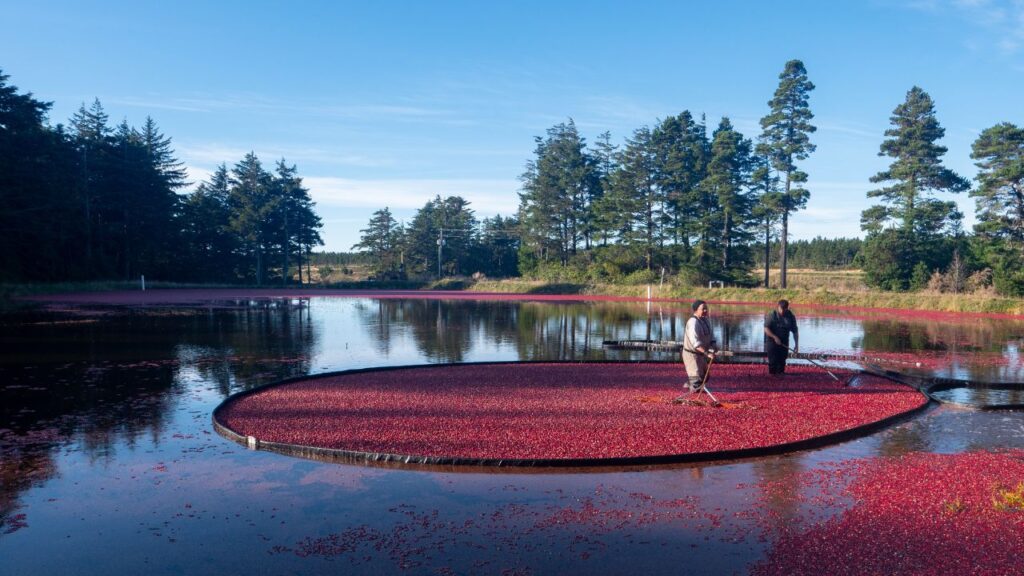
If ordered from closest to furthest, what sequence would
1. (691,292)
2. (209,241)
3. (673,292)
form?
(691,292) → (673,292) → (209,241)

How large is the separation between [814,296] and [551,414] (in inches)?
1341

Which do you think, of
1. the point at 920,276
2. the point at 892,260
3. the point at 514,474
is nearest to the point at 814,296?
the point at 920,276

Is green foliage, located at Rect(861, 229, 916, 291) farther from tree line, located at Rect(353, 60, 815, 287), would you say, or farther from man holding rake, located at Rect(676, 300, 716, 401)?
man holding rake, located at Rect(676, 300, 716, 401)

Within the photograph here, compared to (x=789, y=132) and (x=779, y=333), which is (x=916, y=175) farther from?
(x=779, y=333)

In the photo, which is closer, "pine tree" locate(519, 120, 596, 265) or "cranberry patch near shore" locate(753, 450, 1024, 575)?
"cranberry patch near shore" locate(753, 450, 1024, 575)

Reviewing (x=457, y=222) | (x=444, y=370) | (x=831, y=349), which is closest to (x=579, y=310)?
(x=831, y=349)

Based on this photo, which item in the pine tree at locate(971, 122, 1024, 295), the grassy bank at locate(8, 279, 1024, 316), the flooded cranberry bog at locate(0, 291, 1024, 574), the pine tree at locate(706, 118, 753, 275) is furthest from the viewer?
the pine tree at locate(706, 118, 753, 275)

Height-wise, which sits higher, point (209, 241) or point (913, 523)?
point (209, 241)

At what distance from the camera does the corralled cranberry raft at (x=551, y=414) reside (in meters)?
7.93

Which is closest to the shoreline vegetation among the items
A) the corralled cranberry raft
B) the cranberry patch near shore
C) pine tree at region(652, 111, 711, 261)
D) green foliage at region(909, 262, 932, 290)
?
green foliage at region(909, 262, 932, 290)

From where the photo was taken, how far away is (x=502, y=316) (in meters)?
30.5

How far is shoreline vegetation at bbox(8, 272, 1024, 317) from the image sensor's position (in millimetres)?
32750

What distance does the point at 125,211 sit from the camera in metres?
56.4

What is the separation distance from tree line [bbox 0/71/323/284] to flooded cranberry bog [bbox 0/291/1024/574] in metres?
35.0
